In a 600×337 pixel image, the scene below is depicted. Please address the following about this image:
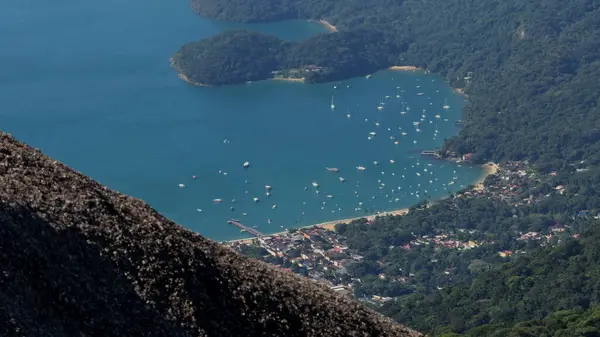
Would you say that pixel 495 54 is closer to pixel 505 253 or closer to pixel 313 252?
pixel 505 253

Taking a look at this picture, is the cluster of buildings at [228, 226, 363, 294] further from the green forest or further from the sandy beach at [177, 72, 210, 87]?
the sandy beach at [177, 72, 210, 87]

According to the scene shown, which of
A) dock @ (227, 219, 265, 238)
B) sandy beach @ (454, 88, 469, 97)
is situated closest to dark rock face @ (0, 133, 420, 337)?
dock @ (227, 219, 265, 238)

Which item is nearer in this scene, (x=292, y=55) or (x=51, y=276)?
(x=51, y=276)

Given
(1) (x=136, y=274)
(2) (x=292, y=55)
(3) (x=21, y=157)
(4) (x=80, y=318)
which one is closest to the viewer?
(4) (x=80, y=318)

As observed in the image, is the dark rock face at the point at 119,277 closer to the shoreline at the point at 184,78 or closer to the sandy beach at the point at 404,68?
the shoreline at the point at 184,78

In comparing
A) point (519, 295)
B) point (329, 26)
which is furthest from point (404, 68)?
point (519, 295)

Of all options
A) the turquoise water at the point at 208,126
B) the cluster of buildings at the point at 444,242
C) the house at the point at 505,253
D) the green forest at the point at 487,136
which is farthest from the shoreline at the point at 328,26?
the house at the point at 505,253

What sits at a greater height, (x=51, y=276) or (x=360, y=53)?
(x=360, y=53)

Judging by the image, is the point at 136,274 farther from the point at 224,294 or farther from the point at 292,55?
the point at 292,55

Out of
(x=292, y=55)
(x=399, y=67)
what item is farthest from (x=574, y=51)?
(x=292, y=55)
